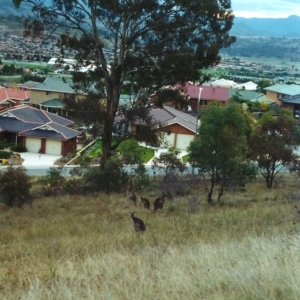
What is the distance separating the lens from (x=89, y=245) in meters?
7.51

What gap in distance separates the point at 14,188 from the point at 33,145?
19.4m

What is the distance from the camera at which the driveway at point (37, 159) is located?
92.1ft

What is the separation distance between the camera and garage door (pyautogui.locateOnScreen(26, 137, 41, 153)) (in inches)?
1257

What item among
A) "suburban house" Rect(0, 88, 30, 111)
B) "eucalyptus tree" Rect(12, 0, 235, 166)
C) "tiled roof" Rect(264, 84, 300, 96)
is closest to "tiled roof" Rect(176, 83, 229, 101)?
"tiled roof" Rect(264, 84, 300, 96)

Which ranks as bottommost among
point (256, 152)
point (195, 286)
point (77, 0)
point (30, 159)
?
point (30, 159)

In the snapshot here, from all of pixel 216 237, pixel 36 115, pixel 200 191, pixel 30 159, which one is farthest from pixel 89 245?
pixel 36 115

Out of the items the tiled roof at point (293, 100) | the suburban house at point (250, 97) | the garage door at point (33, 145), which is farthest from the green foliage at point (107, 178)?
the suburban house at point (250, 97)

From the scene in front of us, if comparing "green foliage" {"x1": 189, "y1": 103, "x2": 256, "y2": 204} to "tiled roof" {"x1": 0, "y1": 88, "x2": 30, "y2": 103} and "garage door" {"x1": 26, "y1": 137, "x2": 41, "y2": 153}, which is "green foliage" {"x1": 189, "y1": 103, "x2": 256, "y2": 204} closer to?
"garage door" {"x1": 26, "y1": 137, "x2": 41, "y2": 153}

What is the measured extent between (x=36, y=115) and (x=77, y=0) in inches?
789

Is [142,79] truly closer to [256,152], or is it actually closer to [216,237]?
[256,152]

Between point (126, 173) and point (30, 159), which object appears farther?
point (30, 159)

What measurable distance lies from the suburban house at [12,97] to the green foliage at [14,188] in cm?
2968

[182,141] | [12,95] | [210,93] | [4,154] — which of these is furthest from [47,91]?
[4,154]

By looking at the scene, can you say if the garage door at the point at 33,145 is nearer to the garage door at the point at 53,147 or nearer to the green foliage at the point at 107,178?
the garage door at the point at 53,147
